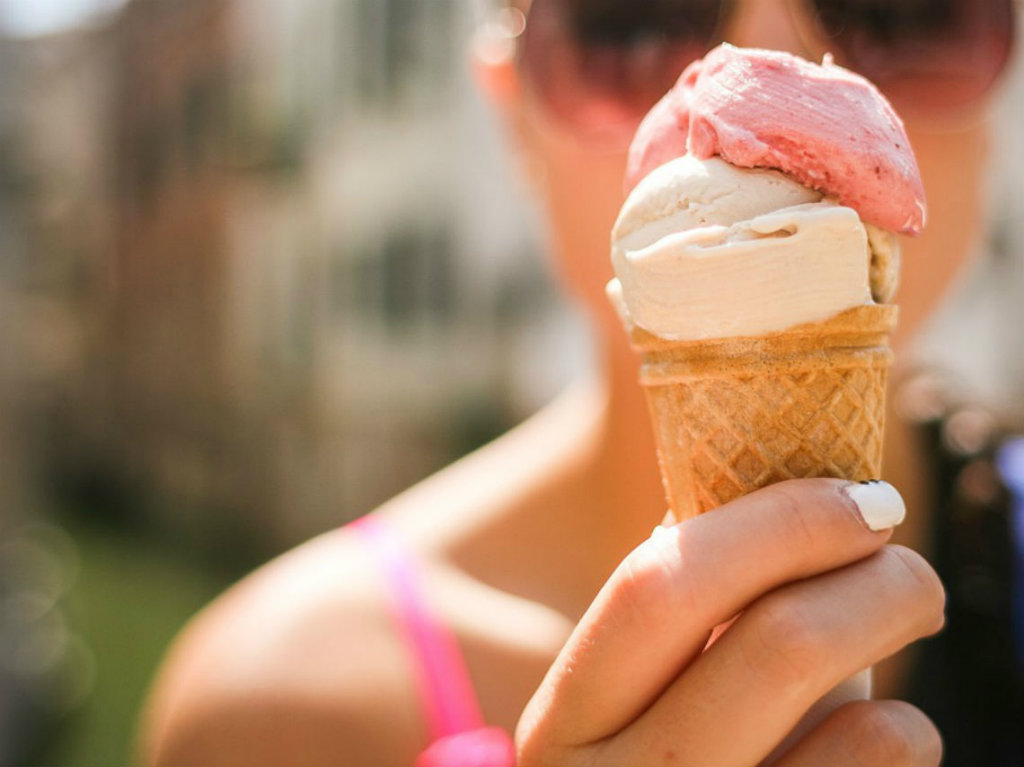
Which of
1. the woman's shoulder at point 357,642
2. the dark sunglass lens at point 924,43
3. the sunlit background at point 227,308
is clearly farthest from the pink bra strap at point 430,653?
the sunlit background at point 227,308

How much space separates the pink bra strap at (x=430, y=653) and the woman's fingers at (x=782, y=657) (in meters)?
0.73

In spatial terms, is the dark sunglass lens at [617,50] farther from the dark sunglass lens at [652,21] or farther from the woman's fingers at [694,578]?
the woman's fingers at [694,578]

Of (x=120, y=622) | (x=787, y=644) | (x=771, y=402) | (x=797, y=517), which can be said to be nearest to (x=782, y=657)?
(x=787, y=644)

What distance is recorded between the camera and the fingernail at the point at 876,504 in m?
0.76

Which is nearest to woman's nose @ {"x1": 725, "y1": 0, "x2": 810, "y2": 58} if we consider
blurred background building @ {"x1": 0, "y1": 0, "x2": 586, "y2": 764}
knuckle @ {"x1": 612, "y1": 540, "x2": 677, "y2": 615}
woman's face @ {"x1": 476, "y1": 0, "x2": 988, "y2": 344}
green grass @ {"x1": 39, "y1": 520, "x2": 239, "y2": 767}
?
woman's face @ {"x1": 476, "y1": 0, "x2": 988, "y2": 344}

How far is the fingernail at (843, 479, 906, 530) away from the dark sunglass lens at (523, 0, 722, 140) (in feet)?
2.60

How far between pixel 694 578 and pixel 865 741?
0.24m

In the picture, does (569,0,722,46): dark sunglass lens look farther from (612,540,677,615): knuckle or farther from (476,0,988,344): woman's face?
(612,540,677,615): knuckle

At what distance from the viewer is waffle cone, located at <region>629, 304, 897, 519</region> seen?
858mm

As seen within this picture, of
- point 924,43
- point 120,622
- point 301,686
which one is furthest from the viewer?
point 120,622

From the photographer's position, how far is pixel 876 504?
30.4 inches

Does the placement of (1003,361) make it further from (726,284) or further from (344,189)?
(344,189)

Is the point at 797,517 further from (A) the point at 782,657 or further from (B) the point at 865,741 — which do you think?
(B) the point at 865,741

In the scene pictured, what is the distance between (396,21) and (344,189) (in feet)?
8.37
